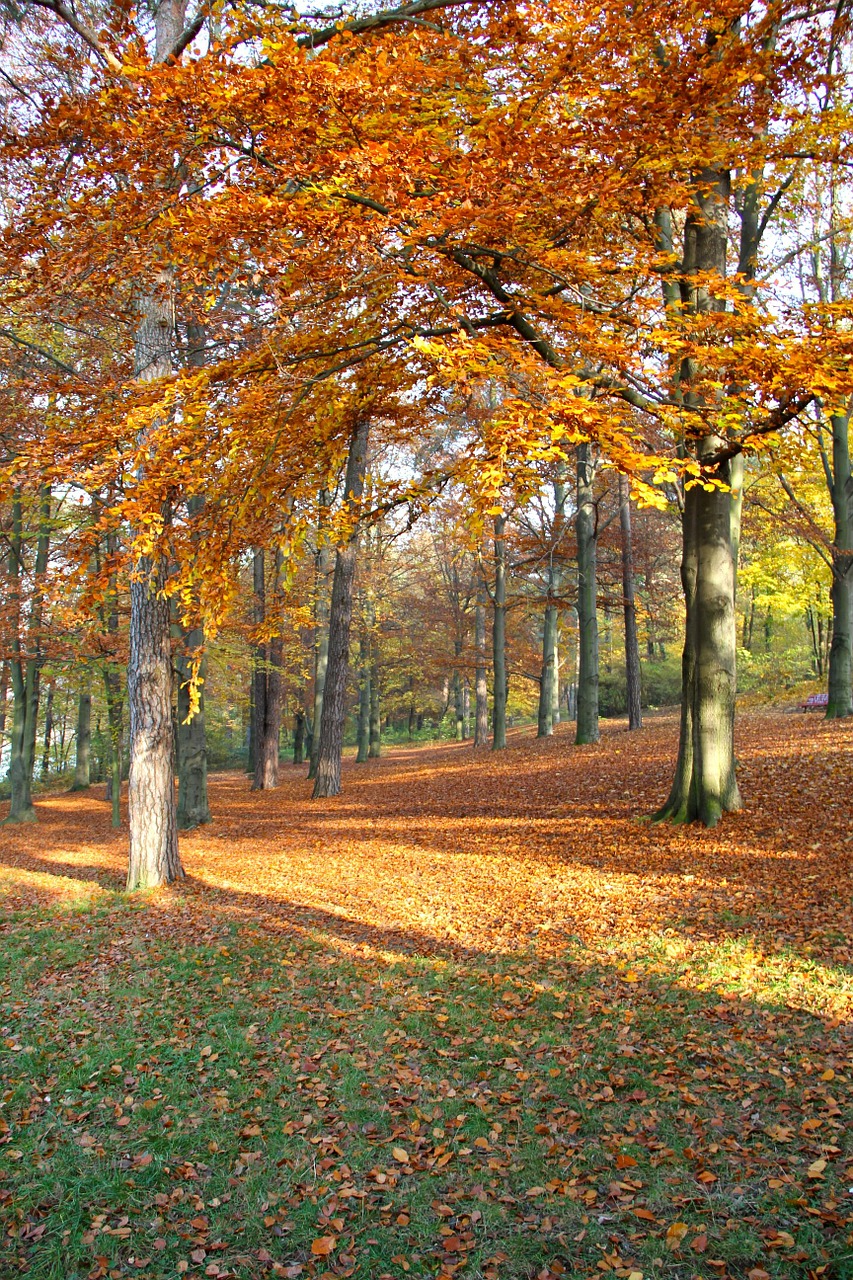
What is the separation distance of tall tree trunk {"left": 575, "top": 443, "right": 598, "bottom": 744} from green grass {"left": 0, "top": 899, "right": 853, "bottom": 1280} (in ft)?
39.5

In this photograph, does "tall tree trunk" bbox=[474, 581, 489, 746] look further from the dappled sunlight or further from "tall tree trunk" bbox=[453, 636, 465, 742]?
the dappled sunlight

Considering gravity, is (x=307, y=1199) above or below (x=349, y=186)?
below

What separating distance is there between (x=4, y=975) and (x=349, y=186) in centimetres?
728

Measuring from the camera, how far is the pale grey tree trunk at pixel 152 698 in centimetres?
931

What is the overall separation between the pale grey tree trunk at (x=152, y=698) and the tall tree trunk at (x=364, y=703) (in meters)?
18.2

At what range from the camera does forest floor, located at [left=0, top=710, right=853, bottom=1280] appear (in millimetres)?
3451

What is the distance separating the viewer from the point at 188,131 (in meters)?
6.49

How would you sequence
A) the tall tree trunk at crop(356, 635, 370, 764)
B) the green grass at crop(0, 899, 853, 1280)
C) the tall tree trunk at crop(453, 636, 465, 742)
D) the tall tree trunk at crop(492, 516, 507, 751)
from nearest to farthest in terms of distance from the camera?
the green grass at crop(0, 899, 853, 1280) < the tall tree trunk at crop(492, 516, 507, 751) < the tall tree trunk at crop(356, 635, 370, 764) < the tall tree trunk at crop(453, 636, 465, 742)

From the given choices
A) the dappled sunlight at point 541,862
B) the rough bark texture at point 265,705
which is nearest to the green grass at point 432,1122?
the dappled sunlight at point 541,862

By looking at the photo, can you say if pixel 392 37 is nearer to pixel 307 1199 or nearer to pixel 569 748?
pixel 307 1199

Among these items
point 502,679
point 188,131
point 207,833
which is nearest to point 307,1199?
point 188,131

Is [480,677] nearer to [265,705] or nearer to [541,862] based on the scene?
[265,705]

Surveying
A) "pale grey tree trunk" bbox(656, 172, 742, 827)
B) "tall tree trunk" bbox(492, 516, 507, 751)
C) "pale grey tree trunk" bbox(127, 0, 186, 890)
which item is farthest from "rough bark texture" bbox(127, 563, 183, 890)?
"tall tree trunk" bbox(492, 516, 507, 751)

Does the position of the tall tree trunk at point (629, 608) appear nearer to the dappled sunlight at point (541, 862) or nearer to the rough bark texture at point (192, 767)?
the dappled sunlight at point (541, 862)
